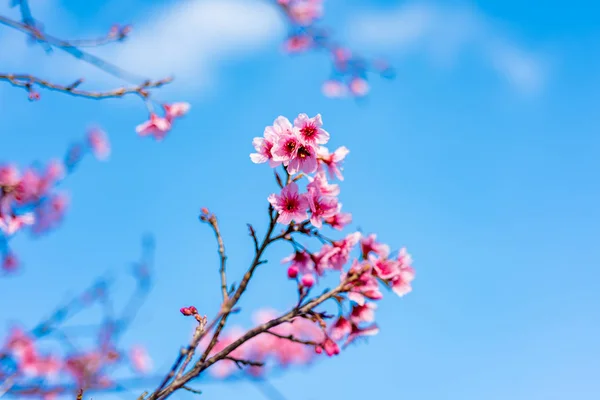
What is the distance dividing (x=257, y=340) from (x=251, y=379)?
10.4 m

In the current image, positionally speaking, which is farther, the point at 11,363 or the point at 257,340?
the point at 257,340

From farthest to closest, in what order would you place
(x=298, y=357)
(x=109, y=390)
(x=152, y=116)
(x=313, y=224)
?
(x=298, y=357) → (x=152, y=116) → (x=109, y=390) → (x=313, y=224)

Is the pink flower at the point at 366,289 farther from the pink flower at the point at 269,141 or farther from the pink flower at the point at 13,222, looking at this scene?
the pink flower at the point at 13,222

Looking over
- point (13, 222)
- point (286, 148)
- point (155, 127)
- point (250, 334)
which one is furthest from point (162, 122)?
point (250, 334)

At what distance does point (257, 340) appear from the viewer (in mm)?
12398

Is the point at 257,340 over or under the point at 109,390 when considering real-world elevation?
over

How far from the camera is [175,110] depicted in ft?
13.8

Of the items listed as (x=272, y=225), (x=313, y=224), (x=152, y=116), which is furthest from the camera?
(x=152, y=116)

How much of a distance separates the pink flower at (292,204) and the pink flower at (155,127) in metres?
2.02

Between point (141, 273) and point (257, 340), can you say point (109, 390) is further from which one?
point (257, 340)

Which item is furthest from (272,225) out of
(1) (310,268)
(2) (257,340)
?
(2) (257,340)

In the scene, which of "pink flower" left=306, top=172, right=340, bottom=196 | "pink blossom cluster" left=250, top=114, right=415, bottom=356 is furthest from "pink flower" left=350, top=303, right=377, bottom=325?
"pink flower" left=306, top=172, right=340, bottom=196

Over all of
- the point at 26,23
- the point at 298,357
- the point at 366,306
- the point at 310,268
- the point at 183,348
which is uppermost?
the point at 298,357

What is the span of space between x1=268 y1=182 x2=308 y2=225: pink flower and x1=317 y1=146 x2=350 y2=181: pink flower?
0.39m
